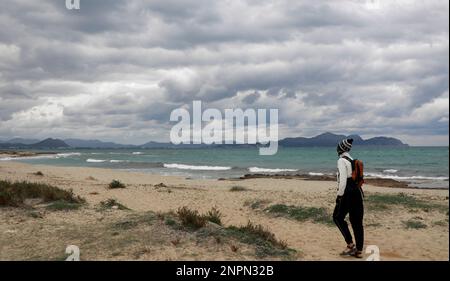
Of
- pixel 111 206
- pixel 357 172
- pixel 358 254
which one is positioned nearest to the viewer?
pixel 357 172

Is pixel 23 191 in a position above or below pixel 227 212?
above

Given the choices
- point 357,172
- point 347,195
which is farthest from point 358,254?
point 357,172

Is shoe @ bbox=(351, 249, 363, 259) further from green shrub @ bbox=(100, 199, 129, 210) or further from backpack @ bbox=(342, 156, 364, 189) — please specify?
green shrub @ bbox=(100, 199, 129, 210)

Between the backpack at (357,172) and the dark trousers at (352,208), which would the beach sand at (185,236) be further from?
the backpack at (357,172)

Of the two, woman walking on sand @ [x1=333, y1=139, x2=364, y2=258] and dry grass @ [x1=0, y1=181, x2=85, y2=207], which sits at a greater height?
woman walking on sand @ [x1=333, y1=139, x2=364, y2=258]

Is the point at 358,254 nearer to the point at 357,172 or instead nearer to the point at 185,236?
the point at 357,172

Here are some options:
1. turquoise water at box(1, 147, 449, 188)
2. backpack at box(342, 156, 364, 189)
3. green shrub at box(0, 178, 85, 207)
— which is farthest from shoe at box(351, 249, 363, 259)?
turquoise water at box(1, 147, 449, 188)

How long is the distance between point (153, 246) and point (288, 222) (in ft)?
18.6

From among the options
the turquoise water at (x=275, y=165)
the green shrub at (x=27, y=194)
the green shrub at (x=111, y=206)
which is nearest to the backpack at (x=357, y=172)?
the green shrub at (x=111, y=206)

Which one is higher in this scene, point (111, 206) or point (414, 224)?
point (111, 206)

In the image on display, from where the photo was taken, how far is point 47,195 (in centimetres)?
1276
